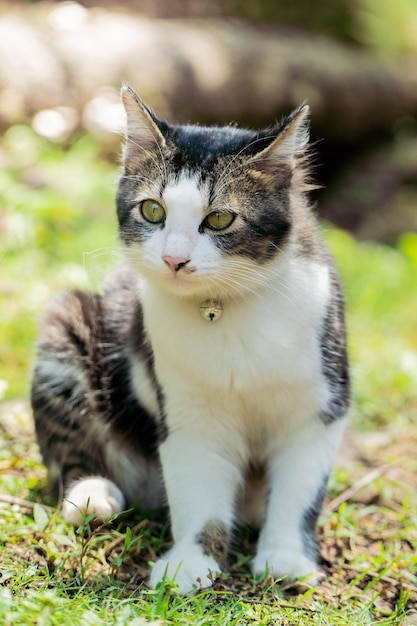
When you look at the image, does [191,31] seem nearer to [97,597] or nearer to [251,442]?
[251,442]

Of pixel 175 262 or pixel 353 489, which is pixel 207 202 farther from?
pixel 353 489

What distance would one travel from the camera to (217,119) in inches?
304

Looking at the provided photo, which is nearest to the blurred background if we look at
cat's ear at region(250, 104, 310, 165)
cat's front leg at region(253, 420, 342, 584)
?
cat's ear at region(250, 104, 310, 165)

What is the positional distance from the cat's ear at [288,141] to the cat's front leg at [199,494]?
3.01ft

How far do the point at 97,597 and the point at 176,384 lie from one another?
682 millimetres

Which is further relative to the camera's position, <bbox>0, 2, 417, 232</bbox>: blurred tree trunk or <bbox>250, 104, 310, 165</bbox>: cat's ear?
<bbox>0, 2, 417, 232</bbox>: blurred tree trunk

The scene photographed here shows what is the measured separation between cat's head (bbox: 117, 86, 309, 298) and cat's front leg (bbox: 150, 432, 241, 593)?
528 mm

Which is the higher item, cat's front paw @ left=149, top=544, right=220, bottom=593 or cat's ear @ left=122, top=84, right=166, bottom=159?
cat's ear @ left=122, top=84, right=166, bottom=159

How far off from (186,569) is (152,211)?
1067 mm

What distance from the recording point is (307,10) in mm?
10156

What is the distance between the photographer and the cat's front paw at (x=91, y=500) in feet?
8.20

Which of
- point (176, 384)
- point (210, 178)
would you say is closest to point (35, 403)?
point (176, 384)

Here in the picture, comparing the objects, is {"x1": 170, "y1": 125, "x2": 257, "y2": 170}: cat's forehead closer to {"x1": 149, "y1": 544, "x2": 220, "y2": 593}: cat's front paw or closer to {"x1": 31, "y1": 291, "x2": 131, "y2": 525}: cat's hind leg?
{"x1": 31, "y1": 291, "x2": 131, "y2": 525}: cat's hind leg

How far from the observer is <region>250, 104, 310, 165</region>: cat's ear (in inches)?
90.3
